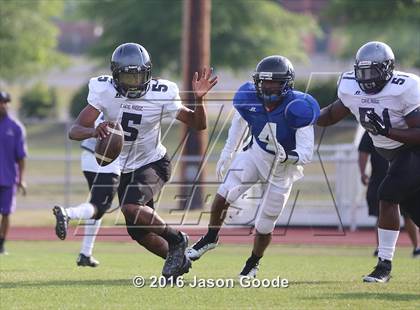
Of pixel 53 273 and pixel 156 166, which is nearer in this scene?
Result: pixel 156 166

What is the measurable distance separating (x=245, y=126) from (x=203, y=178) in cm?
930

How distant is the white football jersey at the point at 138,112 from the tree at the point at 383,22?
684 inches

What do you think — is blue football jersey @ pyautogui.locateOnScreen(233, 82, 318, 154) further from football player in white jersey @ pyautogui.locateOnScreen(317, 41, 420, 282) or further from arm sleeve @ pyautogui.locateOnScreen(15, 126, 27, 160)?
arm sleeve @ pyautogui.locateOnScreen(15, 126, 27, 160)

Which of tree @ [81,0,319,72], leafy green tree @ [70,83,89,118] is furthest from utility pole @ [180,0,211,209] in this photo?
leafy green tree @ [70,83,89,118]

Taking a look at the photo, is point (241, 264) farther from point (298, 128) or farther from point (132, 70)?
point (132, 70)

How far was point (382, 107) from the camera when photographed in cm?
782

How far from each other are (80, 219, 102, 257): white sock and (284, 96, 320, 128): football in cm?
277

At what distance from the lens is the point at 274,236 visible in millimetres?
13984

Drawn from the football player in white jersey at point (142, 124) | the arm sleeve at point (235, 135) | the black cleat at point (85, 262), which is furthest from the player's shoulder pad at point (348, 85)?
the black cleat at point (85, 262)

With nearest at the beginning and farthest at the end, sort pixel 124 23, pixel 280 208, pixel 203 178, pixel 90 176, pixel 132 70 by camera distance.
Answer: pixel 132 70
pixel 280 208
pixel 90 176
pixel 203 178
pixel 124 23

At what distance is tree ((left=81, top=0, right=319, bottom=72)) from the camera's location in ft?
96.7

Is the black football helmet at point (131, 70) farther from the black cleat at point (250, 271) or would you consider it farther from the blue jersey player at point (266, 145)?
the black cleat at point (250, 271)

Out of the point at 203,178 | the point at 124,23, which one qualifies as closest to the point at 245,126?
the point at 203,178

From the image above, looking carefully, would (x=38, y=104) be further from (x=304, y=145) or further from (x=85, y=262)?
(x=304, y=145)
